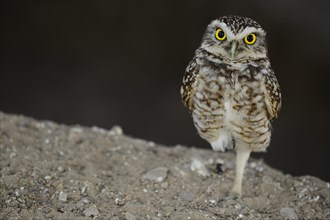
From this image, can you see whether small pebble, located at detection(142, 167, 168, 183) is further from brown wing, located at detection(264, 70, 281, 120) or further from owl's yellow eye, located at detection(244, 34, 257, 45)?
owl's yellow eye, located at detection(244, 34, 257, 45)

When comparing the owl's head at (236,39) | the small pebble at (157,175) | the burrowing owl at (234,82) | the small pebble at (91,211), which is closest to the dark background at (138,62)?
the small pebble at (157,175)

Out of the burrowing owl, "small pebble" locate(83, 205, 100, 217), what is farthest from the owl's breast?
"small pebble" locate(83, 205, 100, 217)

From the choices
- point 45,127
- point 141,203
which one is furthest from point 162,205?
point 45,127

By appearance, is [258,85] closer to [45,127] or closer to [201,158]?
[201,158]

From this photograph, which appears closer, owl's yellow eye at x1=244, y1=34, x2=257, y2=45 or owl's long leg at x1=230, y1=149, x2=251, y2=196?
owl's yellow eye at x1=244, y1=34, x2=257, y2=45

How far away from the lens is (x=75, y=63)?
695cm

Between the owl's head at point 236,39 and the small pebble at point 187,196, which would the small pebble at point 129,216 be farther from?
the owl's head at point 236,39

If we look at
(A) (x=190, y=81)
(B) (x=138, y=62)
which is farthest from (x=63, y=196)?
(B) (x=138, y=62)

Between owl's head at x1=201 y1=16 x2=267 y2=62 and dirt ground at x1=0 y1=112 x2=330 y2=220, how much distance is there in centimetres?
96

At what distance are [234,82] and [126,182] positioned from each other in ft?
3.38

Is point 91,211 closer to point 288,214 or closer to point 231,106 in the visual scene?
point 231,106

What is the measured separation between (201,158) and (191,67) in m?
1.05

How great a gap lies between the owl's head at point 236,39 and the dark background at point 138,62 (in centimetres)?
299

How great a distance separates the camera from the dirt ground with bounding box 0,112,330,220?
3.23 meters
